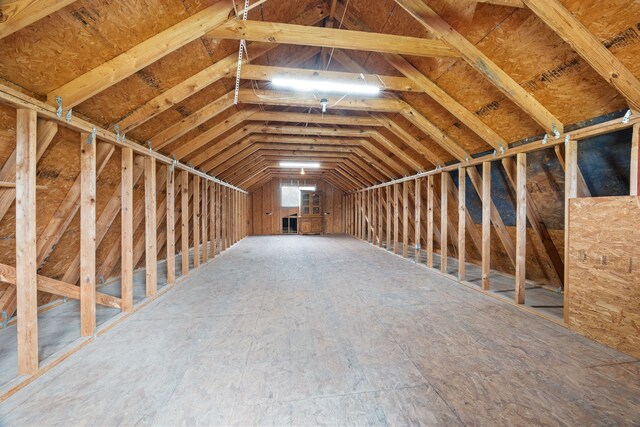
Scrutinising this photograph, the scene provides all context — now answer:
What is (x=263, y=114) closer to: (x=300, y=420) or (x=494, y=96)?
(x=494, y=96)

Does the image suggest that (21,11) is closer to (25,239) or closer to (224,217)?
(25,239)

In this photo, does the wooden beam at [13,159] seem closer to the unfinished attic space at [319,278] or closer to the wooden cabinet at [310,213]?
the unfinished attic space at [319,278]

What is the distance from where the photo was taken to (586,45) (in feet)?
6.16

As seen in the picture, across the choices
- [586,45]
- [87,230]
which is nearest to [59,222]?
[87,230]

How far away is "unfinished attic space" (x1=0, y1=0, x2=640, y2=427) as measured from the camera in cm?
159

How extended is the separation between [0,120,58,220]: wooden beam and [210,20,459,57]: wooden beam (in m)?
1.50

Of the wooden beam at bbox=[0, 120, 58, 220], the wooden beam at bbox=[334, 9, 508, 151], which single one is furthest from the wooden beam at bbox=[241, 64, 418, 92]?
the wooden beam at bbox=[0, 120, 58, 220]

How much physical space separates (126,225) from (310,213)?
32.1 feet

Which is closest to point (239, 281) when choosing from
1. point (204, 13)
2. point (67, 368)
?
point (67, 368)

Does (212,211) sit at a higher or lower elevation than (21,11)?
lower

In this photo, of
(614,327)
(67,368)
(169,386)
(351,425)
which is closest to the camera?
(351,425)

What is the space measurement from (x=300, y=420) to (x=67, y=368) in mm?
1803

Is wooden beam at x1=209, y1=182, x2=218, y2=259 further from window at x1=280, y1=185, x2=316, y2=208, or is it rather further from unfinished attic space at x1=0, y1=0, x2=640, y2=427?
window at x1=280, y1=185, x2=316, y2=208

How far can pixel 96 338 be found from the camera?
2.31m
